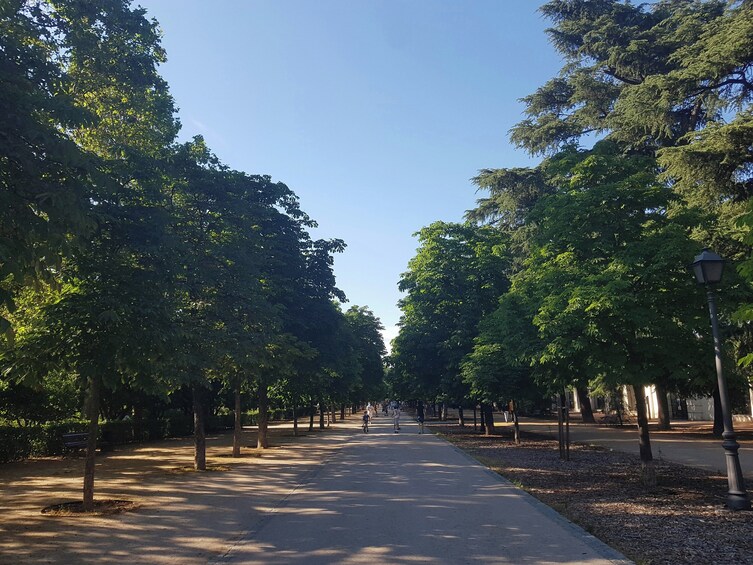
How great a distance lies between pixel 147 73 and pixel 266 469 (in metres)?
11.2

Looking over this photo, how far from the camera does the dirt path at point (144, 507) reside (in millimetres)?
7215

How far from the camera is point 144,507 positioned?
33.9 feet

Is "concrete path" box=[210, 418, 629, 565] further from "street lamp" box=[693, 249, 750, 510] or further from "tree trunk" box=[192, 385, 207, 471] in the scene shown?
"tree trunk" box=[192, 385, 207, 471]

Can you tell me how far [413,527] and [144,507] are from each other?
528cm

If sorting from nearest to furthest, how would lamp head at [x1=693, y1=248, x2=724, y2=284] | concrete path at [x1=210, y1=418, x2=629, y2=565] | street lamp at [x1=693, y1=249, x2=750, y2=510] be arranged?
concrete path at [x1=210, y1=418, x2=629, y2=565], street lamp at [x1=693, y1=249, x2=750, y2=510], lamp head at [x1=693, y1=248, x2=724, y2=284]

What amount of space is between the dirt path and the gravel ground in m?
5.36

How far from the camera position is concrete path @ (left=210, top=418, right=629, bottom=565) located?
6.76 metres

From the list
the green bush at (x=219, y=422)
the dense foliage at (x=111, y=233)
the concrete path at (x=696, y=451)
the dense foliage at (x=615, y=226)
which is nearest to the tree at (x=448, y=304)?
the dense foliage at (x=615, y=226)

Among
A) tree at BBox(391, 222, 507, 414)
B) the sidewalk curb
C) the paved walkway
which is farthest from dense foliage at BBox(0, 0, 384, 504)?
tree at BBox(391, 222, 507, 414)

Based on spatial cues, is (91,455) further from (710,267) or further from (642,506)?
(710,267)

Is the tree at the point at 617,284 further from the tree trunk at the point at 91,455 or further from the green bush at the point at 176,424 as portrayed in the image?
the green bush at the point at 176,424

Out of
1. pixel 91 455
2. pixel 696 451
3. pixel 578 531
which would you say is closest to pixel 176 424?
pixel 91 455

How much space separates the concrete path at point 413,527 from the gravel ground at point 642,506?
19.1 inches

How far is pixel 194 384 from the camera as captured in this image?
1584 centimetres
